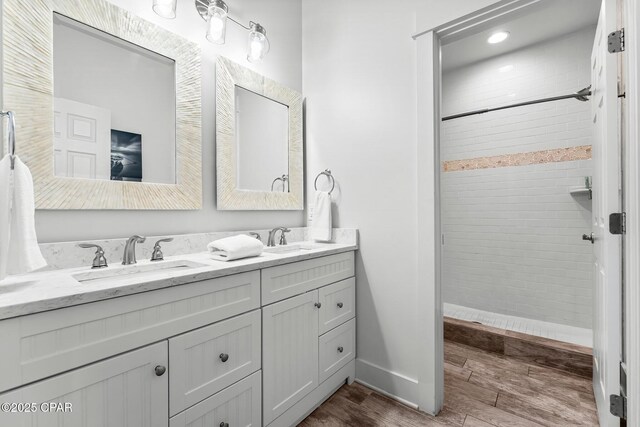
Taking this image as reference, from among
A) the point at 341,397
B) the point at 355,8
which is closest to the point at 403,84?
the point at 355,8

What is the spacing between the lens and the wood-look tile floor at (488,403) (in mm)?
1557

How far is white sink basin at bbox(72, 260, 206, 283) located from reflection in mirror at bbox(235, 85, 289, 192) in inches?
Result: 23.8

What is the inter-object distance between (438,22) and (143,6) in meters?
1.46

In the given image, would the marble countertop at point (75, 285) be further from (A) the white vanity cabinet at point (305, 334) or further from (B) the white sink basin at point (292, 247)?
(B) the white sink basin at point (292, 247)

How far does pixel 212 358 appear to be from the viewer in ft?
3.70

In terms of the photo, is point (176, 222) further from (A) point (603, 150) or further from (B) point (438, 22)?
(A) point (603, 150)

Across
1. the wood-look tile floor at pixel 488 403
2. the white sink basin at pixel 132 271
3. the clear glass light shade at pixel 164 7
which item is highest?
the clear glass light shade at pixel 164 7

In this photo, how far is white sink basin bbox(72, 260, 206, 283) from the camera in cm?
113

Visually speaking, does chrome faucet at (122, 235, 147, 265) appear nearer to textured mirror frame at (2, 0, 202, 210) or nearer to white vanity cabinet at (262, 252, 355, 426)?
textured mirror frame at (2, 0, 202, 210)

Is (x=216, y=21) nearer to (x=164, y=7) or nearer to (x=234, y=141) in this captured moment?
(x=164, y=7)

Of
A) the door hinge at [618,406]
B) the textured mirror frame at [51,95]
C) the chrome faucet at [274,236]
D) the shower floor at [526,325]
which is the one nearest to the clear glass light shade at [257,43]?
the textured mirror frame at [51,95]

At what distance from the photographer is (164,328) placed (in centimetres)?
99

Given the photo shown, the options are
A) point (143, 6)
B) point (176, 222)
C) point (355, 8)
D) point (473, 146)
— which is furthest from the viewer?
point (473, 146)

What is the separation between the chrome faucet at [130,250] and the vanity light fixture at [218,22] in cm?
104
